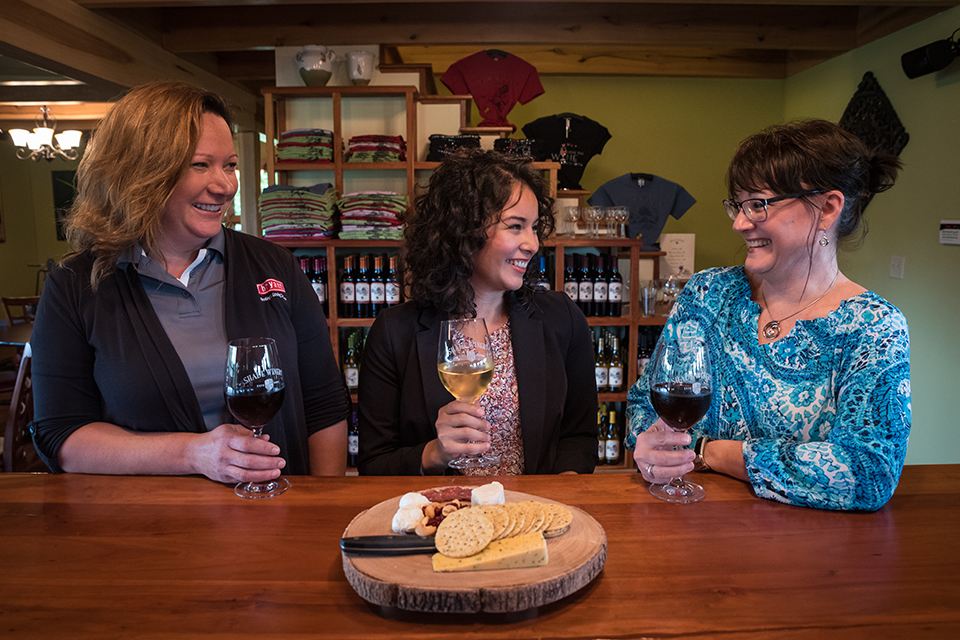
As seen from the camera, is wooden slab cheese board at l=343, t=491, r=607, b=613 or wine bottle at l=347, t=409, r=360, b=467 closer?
wooden slab cheese board at l=343, t=491, r=607, b=613

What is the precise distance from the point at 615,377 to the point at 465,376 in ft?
8.97

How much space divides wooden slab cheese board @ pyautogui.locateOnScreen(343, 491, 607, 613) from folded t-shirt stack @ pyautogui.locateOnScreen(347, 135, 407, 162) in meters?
3.11

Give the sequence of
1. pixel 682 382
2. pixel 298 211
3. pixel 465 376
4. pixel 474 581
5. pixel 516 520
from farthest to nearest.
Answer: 1. pixel 298 211
2. pixel 465 376
3. pixel 682 382
4. pixel 516 520
5. pixel 474 581

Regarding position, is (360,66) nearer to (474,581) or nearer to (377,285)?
(377,285)

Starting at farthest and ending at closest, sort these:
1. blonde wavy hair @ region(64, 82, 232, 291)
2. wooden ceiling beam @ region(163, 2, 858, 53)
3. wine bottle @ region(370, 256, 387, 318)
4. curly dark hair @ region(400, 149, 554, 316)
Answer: wooden ceiling beam @ region(163, 2, 858, 53), wine bottle @ region(370, 256, 387, 318), curly dark hair @ region(400, 149, 554, 316), blonde wavy hair @ region(64, 82, 232, 291)

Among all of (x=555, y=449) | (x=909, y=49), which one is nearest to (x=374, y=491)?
(x=555, y=449)

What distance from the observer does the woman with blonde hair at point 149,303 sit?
1.35m

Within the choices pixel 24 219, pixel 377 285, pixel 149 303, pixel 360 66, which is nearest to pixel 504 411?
pixel 149 303

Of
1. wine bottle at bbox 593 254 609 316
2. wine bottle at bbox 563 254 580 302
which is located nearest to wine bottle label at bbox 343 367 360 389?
wine bottle at bbox 563 254 580 302

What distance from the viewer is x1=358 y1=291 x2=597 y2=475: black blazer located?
5.23ft

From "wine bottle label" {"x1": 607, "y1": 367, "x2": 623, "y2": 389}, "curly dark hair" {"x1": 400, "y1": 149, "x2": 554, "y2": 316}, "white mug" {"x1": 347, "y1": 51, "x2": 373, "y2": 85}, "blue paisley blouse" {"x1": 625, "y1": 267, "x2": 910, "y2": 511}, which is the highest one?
"white mug" {"x1": 347, "y1": 51, "x2": 373, "y2": 85}

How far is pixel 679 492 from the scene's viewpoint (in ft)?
3.73

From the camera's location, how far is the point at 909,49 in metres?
3.92

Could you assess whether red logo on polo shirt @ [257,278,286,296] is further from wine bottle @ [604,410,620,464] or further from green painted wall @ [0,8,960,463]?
green painted wall @ [0,8,960,463]
